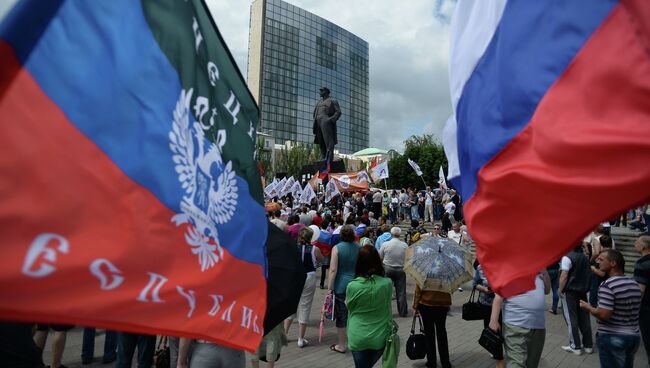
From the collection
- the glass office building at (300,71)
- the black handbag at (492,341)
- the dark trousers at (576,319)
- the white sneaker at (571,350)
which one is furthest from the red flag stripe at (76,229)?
the glass office building at (300,71)

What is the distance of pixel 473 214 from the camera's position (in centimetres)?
239

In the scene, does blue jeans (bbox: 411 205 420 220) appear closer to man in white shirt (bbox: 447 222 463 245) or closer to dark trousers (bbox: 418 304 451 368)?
man in white shirt (bbox: 447 222 463 245)

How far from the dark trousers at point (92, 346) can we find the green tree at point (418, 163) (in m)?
47.1

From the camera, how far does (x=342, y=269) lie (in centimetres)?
621


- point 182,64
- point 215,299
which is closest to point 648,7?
point 182,64

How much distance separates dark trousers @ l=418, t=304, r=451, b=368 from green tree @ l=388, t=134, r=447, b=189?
151 ft

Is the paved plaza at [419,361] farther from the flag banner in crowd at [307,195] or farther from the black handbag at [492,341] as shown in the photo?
the flag banner in crowd at [307,195]

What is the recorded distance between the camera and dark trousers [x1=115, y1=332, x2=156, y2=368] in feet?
15.8

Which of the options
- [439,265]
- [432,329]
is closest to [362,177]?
[432,329]

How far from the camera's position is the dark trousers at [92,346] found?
5.70m

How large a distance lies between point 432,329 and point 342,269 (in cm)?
147

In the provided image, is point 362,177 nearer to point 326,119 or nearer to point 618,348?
point 326,119

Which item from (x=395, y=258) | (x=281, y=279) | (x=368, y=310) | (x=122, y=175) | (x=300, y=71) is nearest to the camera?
(x=122, y=175)

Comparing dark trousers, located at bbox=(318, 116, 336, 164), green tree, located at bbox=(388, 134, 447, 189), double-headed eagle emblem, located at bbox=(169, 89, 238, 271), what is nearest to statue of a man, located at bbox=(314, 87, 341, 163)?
dark trousers, located at bbox=(318, 116, 336, 164)
